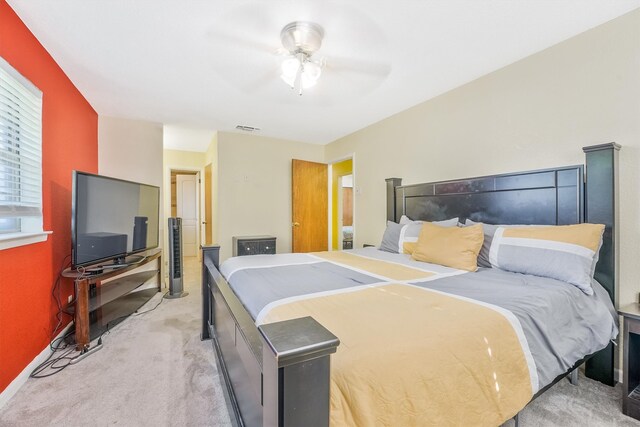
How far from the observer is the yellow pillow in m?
2.06

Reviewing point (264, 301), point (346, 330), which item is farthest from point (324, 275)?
point (346, 330)

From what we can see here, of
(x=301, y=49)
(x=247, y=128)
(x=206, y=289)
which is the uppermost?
(x=247, y=128)

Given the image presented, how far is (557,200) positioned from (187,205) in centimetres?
681

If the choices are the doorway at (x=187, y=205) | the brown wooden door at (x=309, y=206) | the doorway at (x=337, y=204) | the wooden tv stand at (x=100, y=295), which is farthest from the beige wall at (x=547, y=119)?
the doorway at (x=187, y=205)

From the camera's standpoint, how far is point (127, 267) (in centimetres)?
262

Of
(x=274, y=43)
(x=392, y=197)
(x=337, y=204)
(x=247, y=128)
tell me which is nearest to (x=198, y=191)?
(x=247, y=128)

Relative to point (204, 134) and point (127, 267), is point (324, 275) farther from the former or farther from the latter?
point (204, 134)

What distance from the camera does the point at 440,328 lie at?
1042 millimetres

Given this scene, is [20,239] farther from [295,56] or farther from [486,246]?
[486,246]

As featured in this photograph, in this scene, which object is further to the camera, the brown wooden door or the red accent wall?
the brown wooden door

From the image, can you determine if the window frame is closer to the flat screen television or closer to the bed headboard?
the flat screen television

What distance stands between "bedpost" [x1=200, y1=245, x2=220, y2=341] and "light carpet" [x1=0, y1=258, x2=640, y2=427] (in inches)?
4.0

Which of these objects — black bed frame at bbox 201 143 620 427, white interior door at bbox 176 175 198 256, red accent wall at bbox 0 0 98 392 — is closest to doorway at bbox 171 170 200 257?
white interior door at bbox 176 175 198 256

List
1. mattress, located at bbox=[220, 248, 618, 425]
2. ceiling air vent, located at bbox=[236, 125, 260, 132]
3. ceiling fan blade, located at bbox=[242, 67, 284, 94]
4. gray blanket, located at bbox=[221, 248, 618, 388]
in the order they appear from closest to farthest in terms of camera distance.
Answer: mattress, located at bbox=[220, 248, 618, 425] → gray blanket, located at bbox=[221, 248, 618, 388] → ceiling fan blade, located at bbox=[242, 67, 284, 94] → ceiling air vent, located at bbox=[236, 125, 260, 132]
